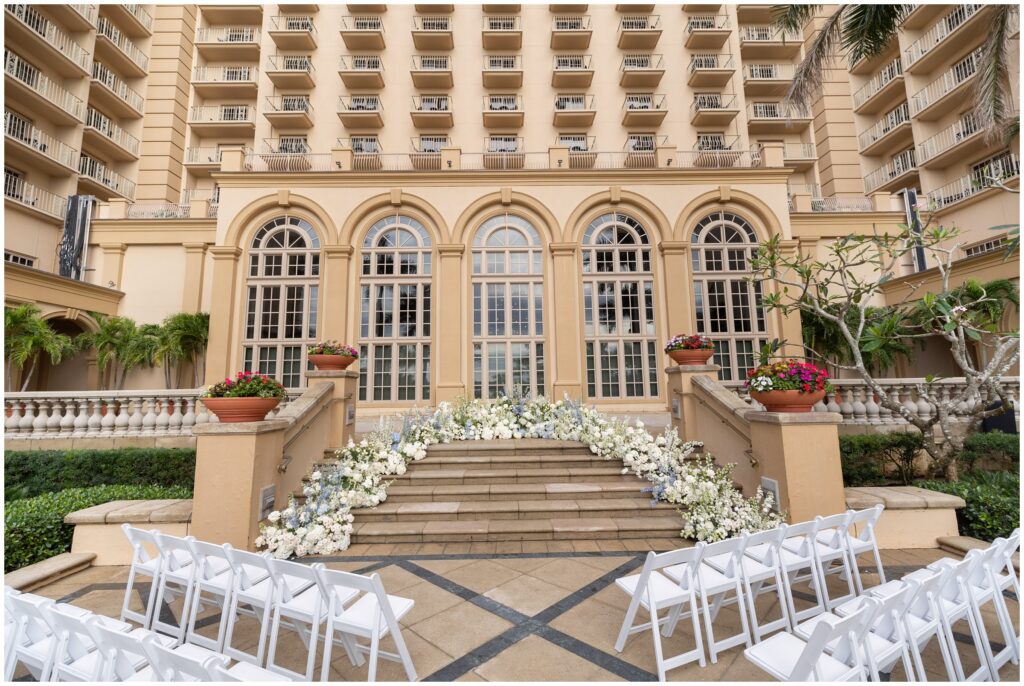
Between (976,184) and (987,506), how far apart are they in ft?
63.7

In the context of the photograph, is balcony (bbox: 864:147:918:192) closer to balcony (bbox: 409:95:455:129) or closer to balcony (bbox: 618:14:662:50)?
balcony (bbox: 618:14:662:50)

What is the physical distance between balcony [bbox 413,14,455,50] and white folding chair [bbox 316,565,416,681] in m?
22.6

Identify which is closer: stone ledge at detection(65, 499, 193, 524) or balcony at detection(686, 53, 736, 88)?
stone ledge at detection(65, 499, 193, 524)

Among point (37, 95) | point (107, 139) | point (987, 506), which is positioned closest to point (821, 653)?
point (987, 506)

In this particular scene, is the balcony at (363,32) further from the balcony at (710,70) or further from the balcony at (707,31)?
the balcony at (710,70)

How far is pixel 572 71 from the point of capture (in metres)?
19.0

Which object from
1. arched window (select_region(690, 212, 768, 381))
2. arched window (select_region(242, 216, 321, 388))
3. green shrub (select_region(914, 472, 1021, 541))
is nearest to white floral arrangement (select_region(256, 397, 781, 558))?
green shrub (select_region(914, 472, 1021, 541))

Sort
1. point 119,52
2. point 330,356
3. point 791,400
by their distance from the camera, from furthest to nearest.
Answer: point 119,52
point 330,356
point 791,400

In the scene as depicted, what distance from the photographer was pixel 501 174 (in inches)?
532

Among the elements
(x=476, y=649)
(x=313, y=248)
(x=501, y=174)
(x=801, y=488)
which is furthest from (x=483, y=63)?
(x=476, y=649)

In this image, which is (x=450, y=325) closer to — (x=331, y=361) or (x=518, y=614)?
(x=331, y=361)

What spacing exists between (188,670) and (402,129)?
824 inches

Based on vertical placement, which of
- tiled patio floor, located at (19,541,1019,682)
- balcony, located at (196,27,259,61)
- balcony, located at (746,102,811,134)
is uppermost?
balcony, located at (196,27,259,61)

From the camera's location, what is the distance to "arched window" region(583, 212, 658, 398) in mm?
13023
